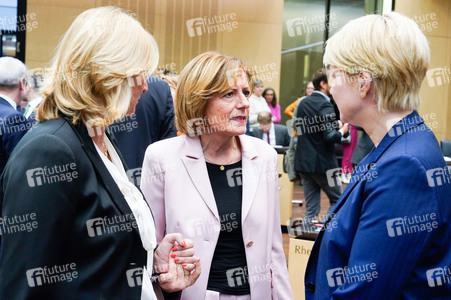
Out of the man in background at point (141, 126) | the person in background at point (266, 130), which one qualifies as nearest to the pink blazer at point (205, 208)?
the man in background at point (141, 126)

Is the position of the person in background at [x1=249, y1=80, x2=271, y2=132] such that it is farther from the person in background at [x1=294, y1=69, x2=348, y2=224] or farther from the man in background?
the man in background

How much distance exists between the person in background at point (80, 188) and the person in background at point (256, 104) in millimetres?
7573

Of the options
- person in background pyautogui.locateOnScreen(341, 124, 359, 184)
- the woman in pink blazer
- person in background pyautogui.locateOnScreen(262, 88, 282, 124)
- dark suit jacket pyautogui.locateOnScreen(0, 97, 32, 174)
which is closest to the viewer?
the woman in pink blazer

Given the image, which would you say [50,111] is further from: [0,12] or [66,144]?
[0,12]

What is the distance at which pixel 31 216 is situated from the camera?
1436 mm

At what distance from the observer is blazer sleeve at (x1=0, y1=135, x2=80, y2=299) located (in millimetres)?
1435

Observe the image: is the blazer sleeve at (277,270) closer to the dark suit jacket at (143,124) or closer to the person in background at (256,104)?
the dark suit jacket at (143,124)

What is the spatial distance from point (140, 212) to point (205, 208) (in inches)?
23.6

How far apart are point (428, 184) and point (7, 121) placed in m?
2.75

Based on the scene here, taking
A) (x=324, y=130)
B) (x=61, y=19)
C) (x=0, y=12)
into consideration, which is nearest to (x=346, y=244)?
(x=324, y=130)

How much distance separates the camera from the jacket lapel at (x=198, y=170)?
7.84 ft

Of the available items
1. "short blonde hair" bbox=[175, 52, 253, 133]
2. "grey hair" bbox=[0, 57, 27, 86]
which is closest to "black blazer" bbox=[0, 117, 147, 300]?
"short blonde hair" bbox=[175, 52, 253, 133]

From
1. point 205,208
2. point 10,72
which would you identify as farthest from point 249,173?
point 10,72

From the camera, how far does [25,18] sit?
8141mm
